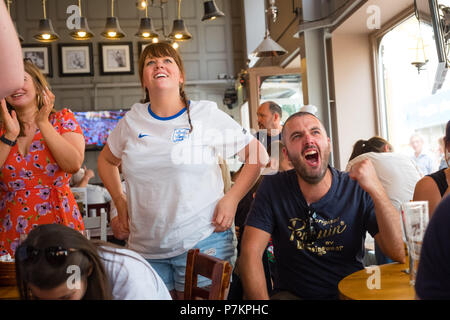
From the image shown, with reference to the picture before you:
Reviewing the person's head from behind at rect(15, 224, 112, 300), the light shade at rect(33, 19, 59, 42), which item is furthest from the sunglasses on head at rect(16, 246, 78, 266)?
the light shade at rect(33, 19, 59, 42)

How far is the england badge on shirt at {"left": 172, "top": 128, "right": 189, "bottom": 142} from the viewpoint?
171 centimetres

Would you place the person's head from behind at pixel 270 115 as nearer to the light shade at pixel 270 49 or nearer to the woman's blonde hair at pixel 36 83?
the light shade at pixel 270 49

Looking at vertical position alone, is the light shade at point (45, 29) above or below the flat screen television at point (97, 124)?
above

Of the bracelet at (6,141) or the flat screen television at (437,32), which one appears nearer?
the bracelet at (6,141)

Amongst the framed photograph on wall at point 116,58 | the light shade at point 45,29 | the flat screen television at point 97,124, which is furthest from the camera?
the framed photograph on wall at point 116,58

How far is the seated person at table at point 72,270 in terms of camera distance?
41.1 inches

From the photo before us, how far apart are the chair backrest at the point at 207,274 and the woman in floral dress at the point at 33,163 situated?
671 millimetres

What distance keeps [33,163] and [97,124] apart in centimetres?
762

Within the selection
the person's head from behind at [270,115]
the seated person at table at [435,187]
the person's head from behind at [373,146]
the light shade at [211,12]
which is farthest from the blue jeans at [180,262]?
the light shade at [211,12]

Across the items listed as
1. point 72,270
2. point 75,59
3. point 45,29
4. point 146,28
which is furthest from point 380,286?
point 75,59

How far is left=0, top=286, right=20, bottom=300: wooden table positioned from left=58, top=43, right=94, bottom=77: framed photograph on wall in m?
8.46

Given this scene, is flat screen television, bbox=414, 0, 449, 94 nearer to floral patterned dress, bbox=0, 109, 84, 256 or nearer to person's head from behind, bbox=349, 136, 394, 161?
person's head from behind, bbox=349, 136, 394, 161

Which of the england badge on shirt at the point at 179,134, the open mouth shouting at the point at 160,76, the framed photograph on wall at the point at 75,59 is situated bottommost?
the england badge on shirt at the point at 179,134
